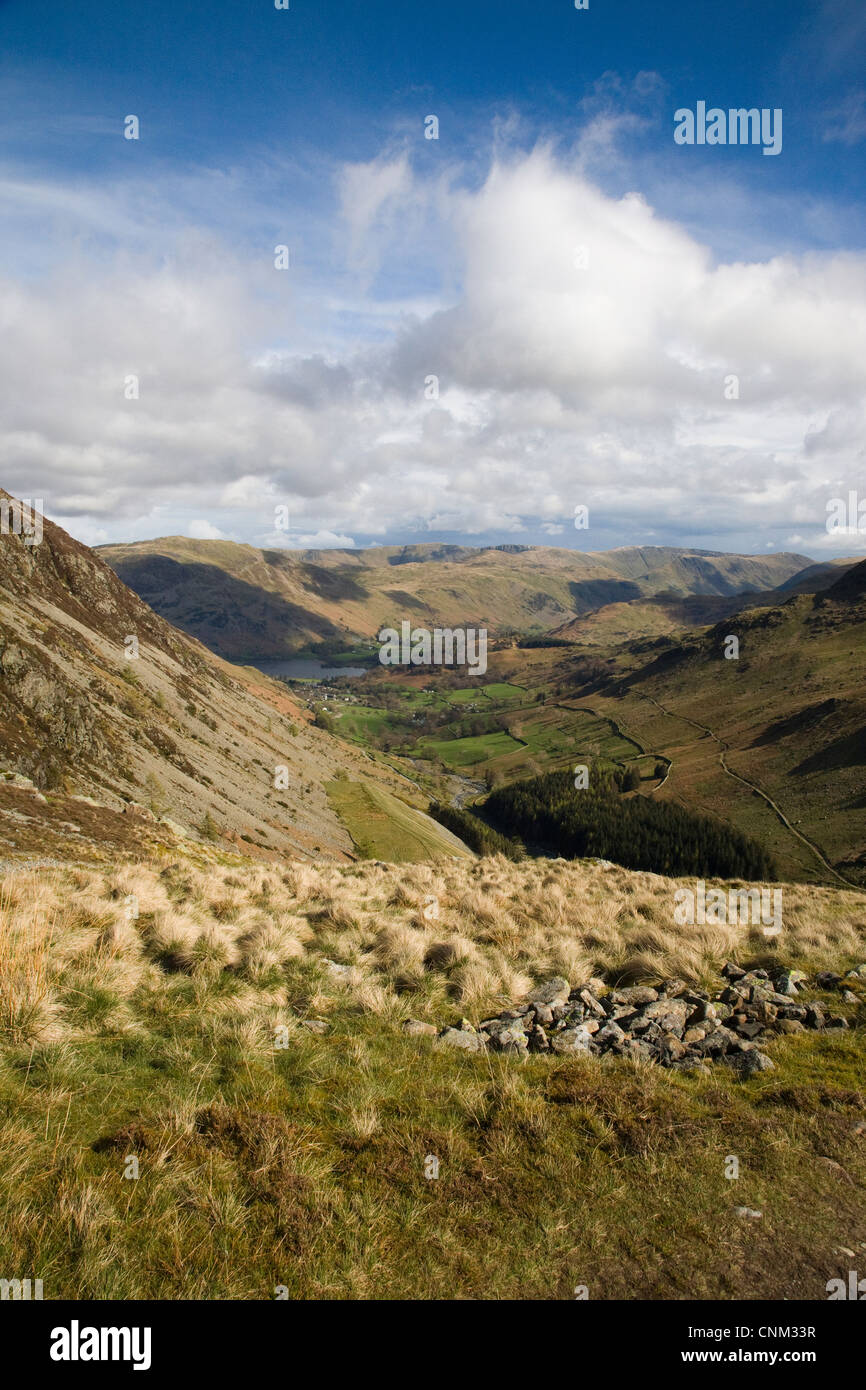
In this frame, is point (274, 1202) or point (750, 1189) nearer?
point (274, 1202)

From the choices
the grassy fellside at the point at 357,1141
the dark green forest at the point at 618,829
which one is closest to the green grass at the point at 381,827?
the dark green forest at the point at 618,829

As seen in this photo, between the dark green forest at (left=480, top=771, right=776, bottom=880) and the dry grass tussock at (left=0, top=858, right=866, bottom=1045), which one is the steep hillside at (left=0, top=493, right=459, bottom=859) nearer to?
the dry grass tussock at (left=0, top=858, right=866, bottom=1045)

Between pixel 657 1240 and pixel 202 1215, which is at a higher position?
pixel 202 1215

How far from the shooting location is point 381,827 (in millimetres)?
79188

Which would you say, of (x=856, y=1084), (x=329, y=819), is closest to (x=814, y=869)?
(x=329, y=819)

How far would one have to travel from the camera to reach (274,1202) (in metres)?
5.49

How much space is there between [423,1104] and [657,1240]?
2.83 m

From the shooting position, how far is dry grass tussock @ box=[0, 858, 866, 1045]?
351 inches

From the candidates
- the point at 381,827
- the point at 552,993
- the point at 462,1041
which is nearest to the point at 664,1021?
the point at 552,993

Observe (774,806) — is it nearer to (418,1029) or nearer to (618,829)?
(618,829)

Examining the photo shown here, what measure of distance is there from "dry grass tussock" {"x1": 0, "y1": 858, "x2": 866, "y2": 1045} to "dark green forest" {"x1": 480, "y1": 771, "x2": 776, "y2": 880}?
319 ft

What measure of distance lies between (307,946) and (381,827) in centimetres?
6760

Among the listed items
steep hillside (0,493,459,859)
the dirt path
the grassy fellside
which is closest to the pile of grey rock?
the grassy fellside
